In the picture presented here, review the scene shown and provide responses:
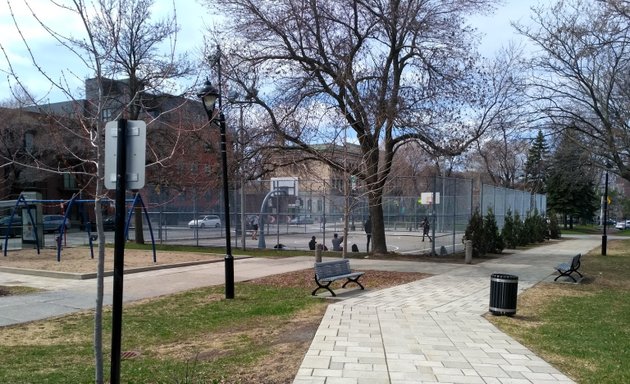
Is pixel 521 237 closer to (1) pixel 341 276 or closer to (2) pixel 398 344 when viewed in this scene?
(1) pixel 341 276

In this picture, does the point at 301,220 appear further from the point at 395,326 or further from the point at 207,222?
the point at 395,326

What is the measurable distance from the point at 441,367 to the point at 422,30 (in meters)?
14.5

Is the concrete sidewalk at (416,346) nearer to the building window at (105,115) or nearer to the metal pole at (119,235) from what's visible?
the metal pole at (119,235)

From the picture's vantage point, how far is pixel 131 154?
4480mm

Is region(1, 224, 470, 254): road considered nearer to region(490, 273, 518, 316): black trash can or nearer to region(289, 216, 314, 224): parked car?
region(289, 216, 314, 224): parked car

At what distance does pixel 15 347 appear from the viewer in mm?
7176

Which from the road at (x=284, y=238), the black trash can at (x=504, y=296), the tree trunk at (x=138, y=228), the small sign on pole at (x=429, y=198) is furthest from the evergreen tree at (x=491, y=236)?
the tree trunk at (x=138, y=228)

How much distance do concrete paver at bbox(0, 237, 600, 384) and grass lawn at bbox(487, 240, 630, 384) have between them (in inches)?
13.9

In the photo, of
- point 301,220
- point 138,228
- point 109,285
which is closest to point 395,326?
point 109,285

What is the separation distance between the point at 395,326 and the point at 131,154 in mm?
5233

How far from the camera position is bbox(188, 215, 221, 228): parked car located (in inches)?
1145

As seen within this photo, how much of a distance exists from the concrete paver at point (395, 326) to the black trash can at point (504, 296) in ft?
1.16

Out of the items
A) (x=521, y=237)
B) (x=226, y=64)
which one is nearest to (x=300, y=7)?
(x=226, y=64)

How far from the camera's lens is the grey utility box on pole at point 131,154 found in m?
4.44
